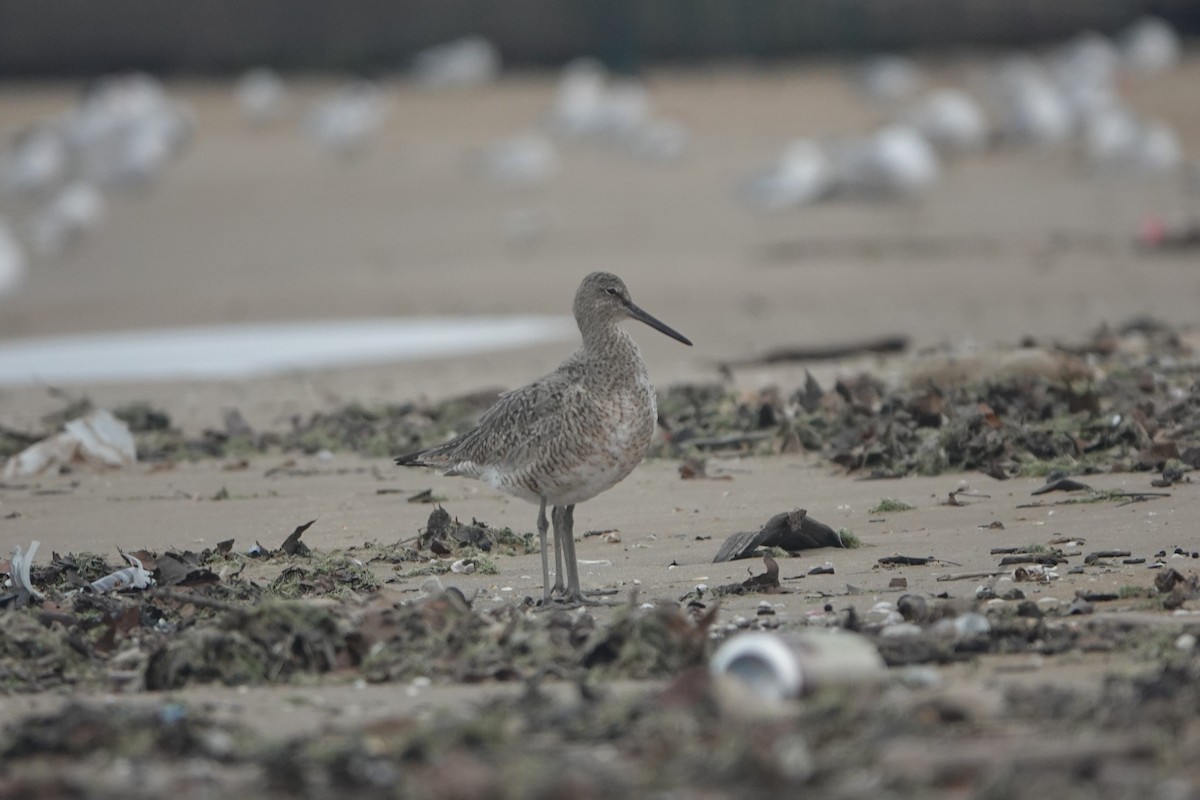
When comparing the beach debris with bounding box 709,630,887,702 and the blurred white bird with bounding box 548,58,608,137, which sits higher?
the blurred white bird with bounding box 548,58,608,137

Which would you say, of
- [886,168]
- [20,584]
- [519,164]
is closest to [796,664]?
[20,584]

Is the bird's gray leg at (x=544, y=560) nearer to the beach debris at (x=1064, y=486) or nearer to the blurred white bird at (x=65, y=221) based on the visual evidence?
the beach debris at (x=1064, y=486)

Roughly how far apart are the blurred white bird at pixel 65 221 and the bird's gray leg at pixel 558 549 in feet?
52.4

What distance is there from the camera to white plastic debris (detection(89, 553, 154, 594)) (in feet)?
20.2

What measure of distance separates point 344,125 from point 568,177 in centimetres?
320

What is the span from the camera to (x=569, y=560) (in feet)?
20.1

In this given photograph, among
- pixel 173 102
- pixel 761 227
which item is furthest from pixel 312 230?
pixel 173 102

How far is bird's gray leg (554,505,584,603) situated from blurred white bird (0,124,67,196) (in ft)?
67.4

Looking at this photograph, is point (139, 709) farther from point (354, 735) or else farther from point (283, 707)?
point (354, 735)

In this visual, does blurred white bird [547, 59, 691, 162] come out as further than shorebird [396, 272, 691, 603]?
Yes

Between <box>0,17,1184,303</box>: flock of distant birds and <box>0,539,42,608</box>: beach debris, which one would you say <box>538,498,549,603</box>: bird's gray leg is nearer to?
<box>0,539,42,608</box>: beach debris

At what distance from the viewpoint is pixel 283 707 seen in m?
4.76

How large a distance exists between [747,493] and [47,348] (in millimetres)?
9677

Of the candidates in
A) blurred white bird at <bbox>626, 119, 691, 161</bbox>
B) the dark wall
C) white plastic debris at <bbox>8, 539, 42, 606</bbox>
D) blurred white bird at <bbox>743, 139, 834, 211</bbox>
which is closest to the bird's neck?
white plastic debris at <bbox>8, 539, 42, 606</bbox>
